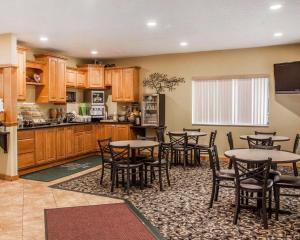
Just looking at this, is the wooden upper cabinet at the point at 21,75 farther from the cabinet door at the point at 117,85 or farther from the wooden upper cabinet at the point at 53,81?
the cabinet door at the point at 117,85

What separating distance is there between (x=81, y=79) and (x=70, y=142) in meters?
2.12

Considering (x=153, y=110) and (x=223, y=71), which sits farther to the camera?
(x=153, y=110)

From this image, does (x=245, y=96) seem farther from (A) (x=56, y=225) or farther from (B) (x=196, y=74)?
(A) (x=56, y=225)

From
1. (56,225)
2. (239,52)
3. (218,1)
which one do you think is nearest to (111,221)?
(56,225)

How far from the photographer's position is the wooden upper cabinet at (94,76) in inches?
358

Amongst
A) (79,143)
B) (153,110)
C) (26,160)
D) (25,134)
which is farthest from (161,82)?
(26,160)

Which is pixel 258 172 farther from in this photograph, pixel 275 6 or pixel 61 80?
pixel 61 80

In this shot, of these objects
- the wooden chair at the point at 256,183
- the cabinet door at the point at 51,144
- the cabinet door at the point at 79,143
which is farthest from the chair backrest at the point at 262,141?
the cabinet door at the point at 51,144

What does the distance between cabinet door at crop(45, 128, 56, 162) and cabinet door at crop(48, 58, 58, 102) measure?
931mm

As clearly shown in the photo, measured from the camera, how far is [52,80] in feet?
25.4

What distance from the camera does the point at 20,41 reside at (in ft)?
22.4

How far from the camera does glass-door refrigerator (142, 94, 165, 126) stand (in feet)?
28.1

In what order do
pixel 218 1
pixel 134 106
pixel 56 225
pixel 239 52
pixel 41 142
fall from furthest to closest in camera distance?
pixel 134 106 < pixel 239 52 < pixel 41 142 < pixel 218 1 < pixel 56 225

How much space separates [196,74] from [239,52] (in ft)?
4.21
